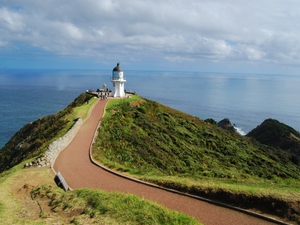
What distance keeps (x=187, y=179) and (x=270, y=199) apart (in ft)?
15.3

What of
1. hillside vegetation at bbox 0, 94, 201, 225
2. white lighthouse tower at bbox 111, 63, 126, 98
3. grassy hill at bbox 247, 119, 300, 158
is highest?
white lighthouse tower at bbox 111, 63, 126, 98

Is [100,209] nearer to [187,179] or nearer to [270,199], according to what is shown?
[187,179]

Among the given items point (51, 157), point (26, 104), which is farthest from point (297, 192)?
point (26, 104)

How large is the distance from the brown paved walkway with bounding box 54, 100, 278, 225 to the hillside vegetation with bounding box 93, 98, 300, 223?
89cm

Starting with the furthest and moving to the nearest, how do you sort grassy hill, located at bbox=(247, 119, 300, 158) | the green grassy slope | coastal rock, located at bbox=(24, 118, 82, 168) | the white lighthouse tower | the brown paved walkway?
grassy hill, located at bbox=(247, 119, 300, 158), the white lighthouse tower, the green grassy slope, coastal rock, located at bbox=(24, 118, 82, 168), the brown paved walkway

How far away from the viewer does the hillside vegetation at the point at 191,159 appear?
1342cm

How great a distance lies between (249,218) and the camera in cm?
1188

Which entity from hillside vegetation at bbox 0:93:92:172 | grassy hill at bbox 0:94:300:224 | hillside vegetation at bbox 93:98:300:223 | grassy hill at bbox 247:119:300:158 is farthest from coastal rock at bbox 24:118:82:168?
grassy hill at bbox 247:119:300:158

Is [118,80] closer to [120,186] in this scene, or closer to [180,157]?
[180,157]

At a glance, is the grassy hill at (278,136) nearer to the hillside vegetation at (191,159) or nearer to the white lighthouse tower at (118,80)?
the hillside vegetation at (191,159)

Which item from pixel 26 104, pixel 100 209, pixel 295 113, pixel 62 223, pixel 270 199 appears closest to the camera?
pixel 62 223

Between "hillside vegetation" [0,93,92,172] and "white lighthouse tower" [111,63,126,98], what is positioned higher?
"white lighthouse tower" [111,63,126,98]

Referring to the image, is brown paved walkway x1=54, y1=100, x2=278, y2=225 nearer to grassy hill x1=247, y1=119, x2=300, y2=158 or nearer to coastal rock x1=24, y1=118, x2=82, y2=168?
coastal rock x1=24, y1=118, x2=82, y2=168

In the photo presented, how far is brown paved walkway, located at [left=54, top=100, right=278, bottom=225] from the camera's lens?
471 inches
